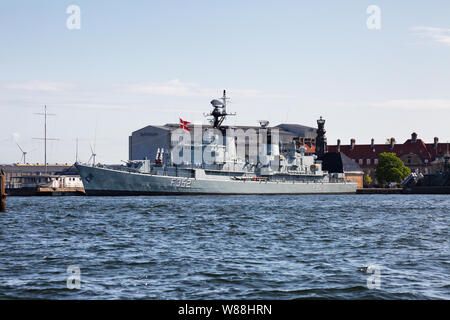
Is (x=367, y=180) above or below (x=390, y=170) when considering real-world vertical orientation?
below

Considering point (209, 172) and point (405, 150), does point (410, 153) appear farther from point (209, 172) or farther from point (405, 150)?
point (209, 172)

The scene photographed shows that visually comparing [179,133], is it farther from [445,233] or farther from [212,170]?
[445,233]

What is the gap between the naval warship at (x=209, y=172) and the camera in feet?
260

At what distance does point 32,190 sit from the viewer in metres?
105

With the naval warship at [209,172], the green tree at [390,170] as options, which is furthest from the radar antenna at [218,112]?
the green tree at [390,170]

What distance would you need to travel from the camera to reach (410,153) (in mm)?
146750

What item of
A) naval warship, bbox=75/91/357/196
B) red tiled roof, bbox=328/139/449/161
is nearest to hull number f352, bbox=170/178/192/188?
naval warship, bbox=75/91/357/196

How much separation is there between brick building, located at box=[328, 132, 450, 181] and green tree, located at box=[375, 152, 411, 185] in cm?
1623

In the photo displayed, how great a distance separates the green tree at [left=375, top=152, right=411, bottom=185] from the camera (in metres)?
124

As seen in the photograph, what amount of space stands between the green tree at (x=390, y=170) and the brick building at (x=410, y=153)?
639 inches

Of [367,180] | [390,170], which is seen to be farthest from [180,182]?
[367,180]

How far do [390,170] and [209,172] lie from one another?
56.1m
